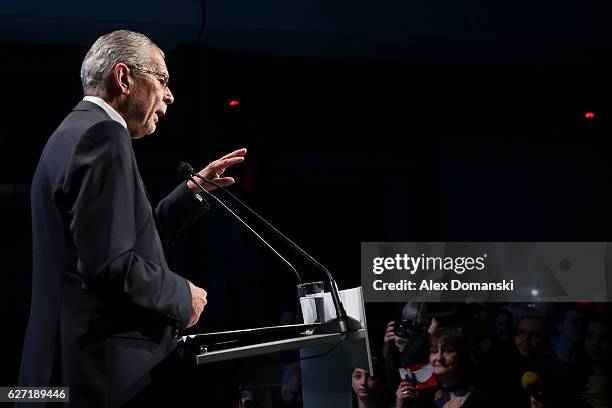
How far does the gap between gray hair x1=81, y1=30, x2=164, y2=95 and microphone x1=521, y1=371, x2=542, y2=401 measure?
2.31 m

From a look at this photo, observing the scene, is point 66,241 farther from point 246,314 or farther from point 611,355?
point 611,355

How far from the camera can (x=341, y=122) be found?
3.63 meters

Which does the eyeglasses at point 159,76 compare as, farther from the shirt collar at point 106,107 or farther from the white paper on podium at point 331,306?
the white paper on podium at point 331,306

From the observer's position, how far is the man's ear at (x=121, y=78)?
1315 mm

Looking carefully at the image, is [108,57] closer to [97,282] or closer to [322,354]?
[97,282]

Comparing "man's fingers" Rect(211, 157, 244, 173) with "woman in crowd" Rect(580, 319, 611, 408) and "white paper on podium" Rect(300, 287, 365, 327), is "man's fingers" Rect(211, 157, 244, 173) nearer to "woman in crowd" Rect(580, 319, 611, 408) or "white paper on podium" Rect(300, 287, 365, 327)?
"white paper on podium" Rect(300, 287, 365, 327)

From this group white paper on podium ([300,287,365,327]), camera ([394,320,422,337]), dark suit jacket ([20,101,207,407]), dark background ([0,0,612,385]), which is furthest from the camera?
dark background ([0,0,612,385])

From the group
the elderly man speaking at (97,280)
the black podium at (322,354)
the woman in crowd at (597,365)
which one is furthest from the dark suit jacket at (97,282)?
the woman in crowd at (597,365)

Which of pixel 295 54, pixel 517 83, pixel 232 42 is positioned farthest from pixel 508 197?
pixel 232 42

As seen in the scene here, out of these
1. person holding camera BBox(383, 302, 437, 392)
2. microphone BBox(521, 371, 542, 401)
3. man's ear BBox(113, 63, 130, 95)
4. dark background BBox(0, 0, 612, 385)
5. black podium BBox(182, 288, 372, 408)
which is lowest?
black podium BBox(182, 288, 372, 408)

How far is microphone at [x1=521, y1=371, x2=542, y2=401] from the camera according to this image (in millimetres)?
3021

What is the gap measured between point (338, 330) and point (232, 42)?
240 cm

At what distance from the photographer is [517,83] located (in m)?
3.76

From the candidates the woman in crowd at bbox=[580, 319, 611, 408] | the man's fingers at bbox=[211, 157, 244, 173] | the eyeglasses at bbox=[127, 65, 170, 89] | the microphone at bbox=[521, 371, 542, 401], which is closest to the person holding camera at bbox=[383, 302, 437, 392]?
the microphone at bbox=[521, 371, 542, 401]
